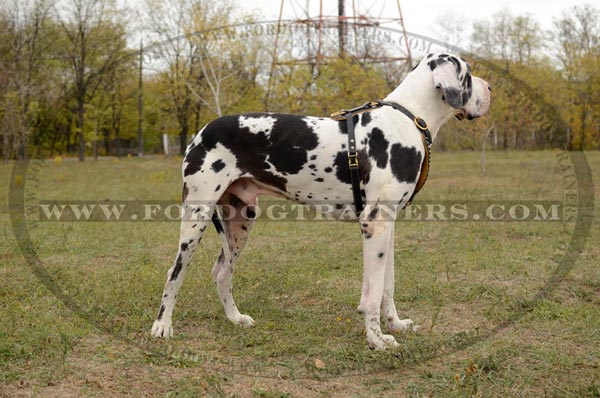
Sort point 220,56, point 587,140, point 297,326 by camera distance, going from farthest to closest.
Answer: point 587,140, point 220,56, point 297,326

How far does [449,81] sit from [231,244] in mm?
2248

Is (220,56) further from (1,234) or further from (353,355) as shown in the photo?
(353,355)

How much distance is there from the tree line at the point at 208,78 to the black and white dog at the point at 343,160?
6.09 m

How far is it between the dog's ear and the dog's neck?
0.31 ft

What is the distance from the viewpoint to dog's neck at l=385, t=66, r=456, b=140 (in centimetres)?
459

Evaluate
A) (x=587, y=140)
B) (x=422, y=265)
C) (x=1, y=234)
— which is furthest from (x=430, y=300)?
(x=587, y=140)

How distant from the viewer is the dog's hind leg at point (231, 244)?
4996 mm

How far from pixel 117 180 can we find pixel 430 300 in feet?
49.7

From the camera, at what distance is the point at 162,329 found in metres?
4.59

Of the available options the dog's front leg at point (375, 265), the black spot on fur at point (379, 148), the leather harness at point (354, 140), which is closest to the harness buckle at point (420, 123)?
the leather harness at point (354, 140)

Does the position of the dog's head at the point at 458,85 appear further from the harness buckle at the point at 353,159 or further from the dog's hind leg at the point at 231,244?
the dog's hind leg at the point at 231,244

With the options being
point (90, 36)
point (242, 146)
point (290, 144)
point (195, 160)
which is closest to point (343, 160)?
point (290, 144)

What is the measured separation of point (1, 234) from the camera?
348 inches

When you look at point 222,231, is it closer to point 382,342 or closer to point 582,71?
point 382,342
